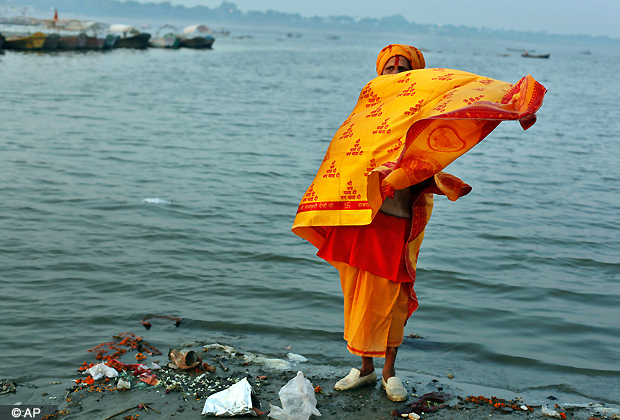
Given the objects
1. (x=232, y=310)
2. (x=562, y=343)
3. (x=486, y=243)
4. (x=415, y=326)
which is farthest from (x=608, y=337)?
(x=232, y=310)

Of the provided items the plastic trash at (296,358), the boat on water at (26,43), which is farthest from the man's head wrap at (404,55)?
the boat on water at (26,43)

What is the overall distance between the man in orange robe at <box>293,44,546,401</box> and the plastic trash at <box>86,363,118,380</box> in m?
1.37

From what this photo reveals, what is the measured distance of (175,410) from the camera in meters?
2.89

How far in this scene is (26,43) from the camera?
35.1 metres

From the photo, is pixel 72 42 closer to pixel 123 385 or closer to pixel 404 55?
pixel 123 385

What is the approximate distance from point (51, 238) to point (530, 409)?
4814 mm

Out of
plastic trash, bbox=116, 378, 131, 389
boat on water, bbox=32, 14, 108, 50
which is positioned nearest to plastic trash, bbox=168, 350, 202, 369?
plastic trash, bbox=116, 378, 131, 389

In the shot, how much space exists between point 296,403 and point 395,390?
579 millimetres

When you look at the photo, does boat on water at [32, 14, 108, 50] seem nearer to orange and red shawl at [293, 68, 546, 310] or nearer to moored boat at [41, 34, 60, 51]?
moored boat at [41, 34, 60, 51]

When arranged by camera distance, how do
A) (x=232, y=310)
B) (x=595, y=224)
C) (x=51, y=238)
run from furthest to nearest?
1. (x=595, y=224)
2. (x=51, y=238)
3. (x=232, y=310)

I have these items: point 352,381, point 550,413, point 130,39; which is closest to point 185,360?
point 352,381

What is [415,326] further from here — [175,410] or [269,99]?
[269,99]

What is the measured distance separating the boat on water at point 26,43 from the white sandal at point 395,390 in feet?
125

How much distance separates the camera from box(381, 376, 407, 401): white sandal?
3.06 meters
